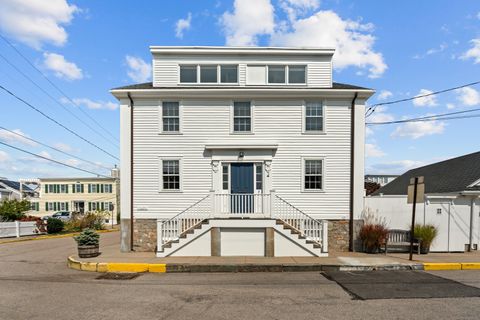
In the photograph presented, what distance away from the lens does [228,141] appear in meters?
13.1

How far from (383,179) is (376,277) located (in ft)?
176

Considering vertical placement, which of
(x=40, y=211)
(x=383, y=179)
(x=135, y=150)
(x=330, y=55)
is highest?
(x=330, y=55)

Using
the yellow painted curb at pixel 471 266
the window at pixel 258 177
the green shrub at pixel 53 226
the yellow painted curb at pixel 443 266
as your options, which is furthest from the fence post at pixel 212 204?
the green shrub at pixel 53 226

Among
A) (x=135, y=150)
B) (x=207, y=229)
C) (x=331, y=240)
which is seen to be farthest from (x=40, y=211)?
(x=331, y=240)

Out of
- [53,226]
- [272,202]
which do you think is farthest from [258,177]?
[53,226]

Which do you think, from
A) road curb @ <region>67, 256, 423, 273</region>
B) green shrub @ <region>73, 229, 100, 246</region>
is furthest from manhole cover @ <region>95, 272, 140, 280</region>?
green shrub @ <region>73, 229, 100, 246</region>

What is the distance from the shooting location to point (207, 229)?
11.5 metres

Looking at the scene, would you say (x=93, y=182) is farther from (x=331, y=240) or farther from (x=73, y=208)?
(x=331, y=240)

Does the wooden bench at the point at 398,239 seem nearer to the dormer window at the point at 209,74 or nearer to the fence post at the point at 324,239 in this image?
the fence post at the point at 324,239

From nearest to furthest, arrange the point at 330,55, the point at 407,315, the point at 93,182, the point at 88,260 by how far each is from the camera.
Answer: the point at 407,315 → the point at 88,260 → the point at 330,55 → the point at 93,182

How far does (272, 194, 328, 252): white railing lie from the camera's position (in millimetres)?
11906

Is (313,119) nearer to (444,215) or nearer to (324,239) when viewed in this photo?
(324,239)

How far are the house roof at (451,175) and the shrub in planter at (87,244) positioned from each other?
17.5 m

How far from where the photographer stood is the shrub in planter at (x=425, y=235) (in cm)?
1199
